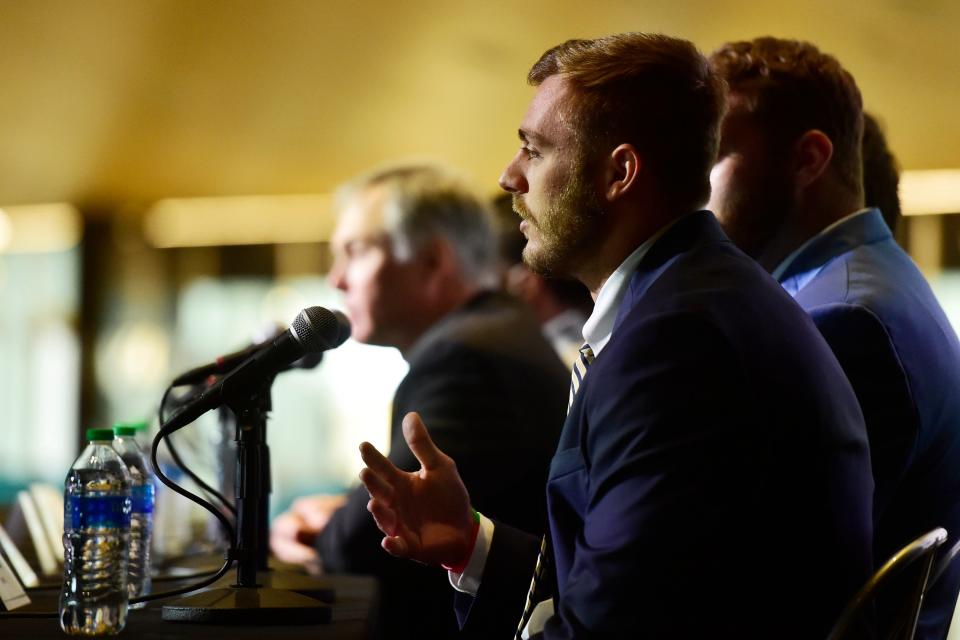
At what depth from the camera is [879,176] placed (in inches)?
81.2

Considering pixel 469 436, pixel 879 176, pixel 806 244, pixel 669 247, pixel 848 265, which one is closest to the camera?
pixel 669 247

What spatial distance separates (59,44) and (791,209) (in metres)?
5.25

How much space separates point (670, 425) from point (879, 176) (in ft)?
3.91

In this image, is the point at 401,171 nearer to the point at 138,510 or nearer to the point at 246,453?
the point at 138,510

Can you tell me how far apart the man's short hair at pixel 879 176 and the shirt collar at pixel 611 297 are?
0.83m

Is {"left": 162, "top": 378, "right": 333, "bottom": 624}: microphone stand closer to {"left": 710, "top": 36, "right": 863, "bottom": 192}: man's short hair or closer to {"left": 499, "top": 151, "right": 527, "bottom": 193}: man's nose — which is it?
{"left": 499, "top": 151, "right": 527, "bottom": 193}: man's nose

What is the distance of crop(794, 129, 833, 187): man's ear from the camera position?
5.83 feet

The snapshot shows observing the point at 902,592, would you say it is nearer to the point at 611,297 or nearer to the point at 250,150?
the point at 611,297

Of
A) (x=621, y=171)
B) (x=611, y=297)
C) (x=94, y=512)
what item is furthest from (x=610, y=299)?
(x=94, y=512)

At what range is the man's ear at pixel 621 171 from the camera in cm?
137

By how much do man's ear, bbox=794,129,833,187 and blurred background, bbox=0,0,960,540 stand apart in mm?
3611

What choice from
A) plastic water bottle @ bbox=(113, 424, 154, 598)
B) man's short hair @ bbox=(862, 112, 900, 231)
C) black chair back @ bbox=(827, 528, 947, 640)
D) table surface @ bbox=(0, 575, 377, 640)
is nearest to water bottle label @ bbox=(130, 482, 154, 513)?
plastic water bottle @ bbox=(113, 424, 154, 598)

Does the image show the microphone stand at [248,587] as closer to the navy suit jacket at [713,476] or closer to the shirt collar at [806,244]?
the navy suit jacket at [713,476]

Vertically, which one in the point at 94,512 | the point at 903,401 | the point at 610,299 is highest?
the point at 610,299
